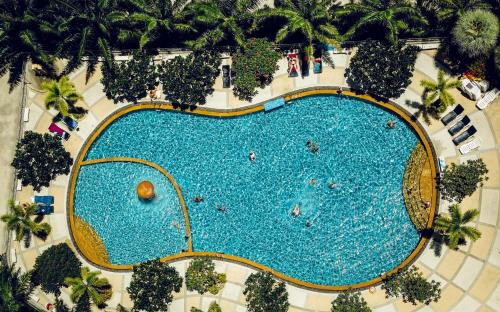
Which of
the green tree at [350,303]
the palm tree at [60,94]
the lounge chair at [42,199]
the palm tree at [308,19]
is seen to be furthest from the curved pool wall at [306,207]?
the palm tree at [60,94]

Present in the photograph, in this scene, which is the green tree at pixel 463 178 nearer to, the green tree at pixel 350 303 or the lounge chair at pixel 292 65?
the green tree at pixel 350 303

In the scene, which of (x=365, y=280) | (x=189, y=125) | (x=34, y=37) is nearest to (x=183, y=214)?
(x=189, y=125)

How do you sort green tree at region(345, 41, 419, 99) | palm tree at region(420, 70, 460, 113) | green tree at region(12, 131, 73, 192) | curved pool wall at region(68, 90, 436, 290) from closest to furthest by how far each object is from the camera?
1. palm tree at region(420, 70, 460, 113)
2. green tree at region(345, 41, 419, 99)
3. curved pool wall at region(68, 90, 436, 290)
4. green tree at region(12, 131, 73, 192)

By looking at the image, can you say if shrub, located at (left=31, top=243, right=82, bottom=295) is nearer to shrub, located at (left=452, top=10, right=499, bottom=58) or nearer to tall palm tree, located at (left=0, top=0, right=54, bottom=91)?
tall palm tree, located at (left=0, top=0, right=54, bottom=91)

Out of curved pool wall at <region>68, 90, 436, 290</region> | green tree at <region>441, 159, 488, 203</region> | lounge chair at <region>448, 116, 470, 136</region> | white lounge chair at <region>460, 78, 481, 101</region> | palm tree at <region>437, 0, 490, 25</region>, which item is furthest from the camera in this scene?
curved pool wall at <region>68, 90, 436, 290</region>

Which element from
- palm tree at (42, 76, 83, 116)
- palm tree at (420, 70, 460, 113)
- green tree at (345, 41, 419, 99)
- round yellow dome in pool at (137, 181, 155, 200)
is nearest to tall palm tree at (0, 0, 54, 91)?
palm tree at (42, 76, 83, 116)

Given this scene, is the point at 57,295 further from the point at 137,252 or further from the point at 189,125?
the point at 189,125
